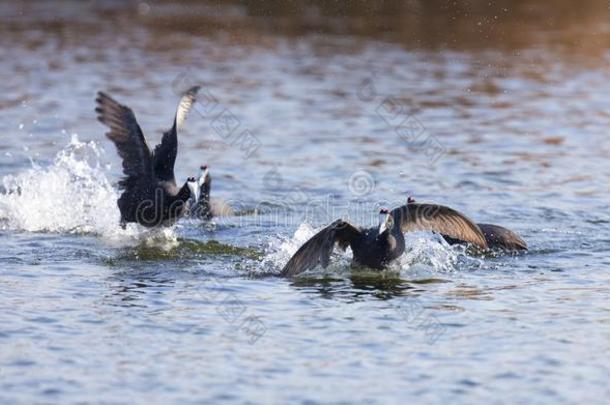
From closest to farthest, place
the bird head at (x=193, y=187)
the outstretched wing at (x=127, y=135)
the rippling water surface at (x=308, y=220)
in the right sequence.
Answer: the rippling water surface at (x=308, y=220) → the outstretched wing at (x=127, y=135) → the bird head at (x=193, y=187)

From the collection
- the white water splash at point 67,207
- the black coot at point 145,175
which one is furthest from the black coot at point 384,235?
the white water splash at point 67,207

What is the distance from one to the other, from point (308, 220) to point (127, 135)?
200 cm

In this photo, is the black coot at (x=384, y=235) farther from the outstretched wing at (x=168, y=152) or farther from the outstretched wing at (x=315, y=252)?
the outstretched wing at (x=168, y=152)

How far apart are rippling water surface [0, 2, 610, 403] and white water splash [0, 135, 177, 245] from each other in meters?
0.03

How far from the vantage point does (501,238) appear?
10.2 metres

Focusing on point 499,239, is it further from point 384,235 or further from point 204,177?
point 204,177

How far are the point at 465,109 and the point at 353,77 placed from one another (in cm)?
292

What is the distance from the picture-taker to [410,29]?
24078mm

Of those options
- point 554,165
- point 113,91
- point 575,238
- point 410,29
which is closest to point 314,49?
point 410,29

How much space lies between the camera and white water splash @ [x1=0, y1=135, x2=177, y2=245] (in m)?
11.1

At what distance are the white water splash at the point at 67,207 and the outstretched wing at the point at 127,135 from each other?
1.90 feet

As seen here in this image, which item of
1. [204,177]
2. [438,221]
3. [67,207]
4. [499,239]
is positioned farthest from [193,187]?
[499,239]

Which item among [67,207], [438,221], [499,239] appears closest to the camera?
[438,221]

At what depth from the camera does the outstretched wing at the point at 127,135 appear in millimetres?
10578
